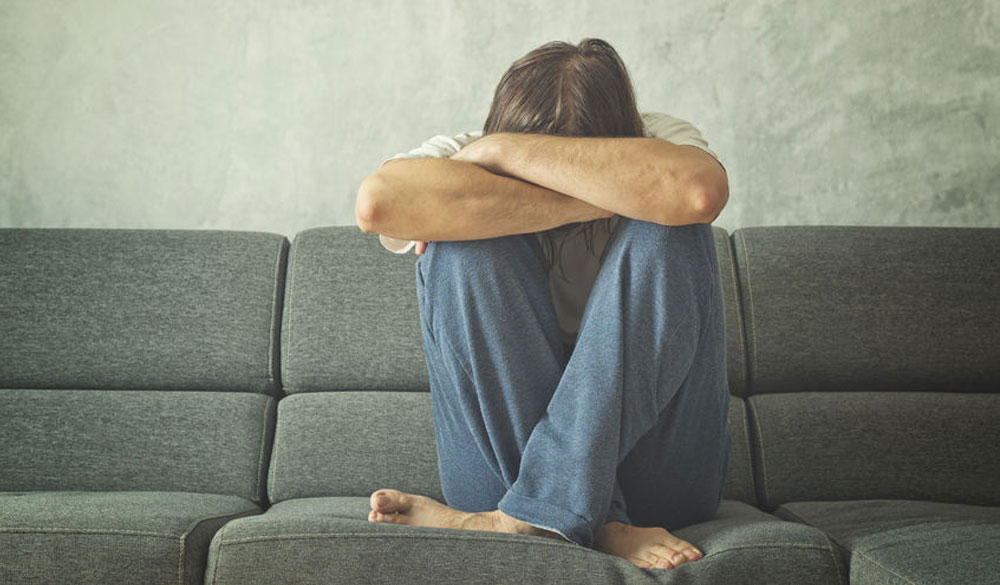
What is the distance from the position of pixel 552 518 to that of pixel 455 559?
12cm

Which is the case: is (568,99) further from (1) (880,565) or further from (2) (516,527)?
(1) (880,565)

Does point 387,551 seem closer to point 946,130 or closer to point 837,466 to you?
point 837,466

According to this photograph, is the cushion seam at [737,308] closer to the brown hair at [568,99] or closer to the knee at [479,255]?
the brown hair at [568,99]

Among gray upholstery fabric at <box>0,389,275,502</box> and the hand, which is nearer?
the hand

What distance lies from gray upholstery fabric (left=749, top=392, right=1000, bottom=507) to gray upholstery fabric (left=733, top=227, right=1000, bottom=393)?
0.06 m

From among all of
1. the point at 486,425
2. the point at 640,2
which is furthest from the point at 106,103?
the point at 486,425

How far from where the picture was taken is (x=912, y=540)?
0.97m

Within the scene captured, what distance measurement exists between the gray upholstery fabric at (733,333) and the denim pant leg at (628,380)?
0.60 meters

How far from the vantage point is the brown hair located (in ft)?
3.82

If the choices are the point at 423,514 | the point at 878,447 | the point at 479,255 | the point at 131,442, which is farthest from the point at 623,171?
the point at 131,442

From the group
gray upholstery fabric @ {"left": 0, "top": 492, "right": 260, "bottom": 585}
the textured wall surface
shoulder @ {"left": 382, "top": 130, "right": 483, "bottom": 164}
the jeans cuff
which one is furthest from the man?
the textured wall surface

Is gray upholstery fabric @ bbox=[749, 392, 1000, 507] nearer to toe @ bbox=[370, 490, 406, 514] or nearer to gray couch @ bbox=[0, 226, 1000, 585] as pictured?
gray couch @ bbox=[0, 226, 1000, 585]

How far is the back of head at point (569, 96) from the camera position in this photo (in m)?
1.16

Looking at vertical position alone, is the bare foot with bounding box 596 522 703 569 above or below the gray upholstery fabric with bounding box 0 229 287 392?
below
